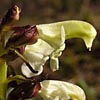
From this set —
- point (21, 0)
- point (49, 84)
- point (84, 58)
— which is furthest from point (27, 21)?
point (49, 84)

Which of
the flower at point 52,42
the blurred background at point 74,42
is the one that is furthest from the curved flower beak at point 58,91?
the blurred background at point 74,42

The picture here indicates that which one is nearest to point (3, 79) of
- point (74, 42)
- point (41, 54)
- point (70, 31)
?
point (41, 54)

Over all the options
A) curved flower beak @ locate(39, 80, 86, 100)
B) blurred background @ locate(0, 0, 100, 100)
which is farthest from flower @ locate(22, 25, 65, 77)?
blurred background @ locate(0, 0, 100, 100)

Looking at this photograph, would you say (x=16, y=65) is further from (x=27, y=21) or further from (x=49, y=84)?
(x=49, y=84)

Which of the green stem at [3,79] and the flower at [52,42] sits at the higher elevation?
the flower at [52,42]

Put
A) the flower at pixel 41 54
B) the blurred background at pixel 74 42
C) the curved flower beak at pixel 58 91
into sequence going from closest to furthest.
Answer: the flower at pixel 41 54 → the curved flower beak at pixel 58 91 → the blurred background at pixel 74 42

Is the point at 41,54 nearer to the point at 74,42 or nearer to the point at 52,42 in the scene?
the point at 52,42

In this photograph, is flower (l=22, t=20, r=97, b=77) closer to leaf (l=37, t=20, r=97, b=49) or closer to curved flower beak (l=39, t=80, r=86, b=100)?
leaf (l=37, t=20, r=97, b=49)

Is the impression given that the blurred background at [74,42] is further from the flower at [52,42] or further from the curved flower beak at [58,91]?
the flower at [52,42]
